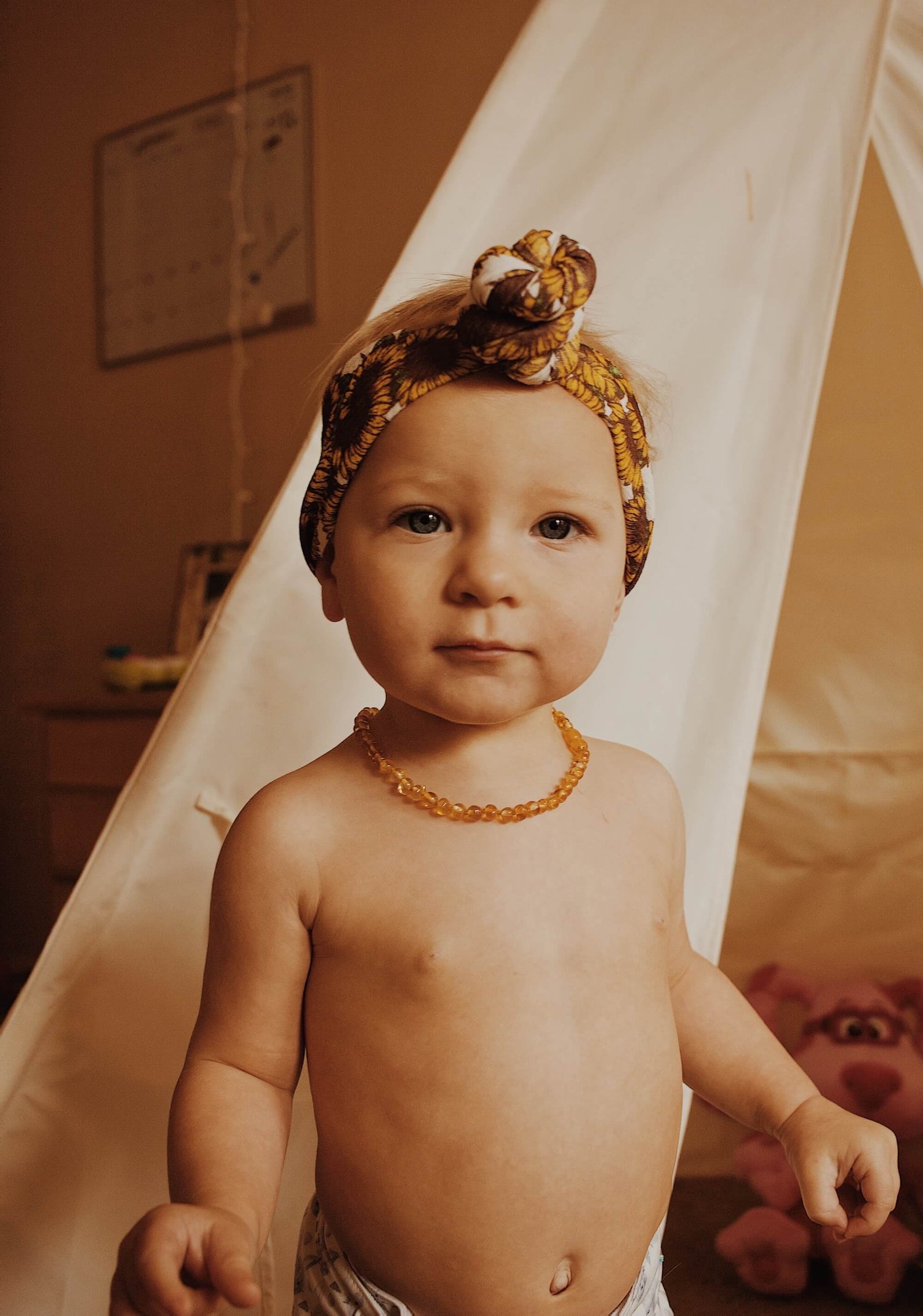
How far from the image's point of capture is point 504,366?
605 mm

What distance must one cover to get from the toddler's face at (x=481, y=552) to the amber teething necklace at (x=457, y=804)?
6 centimetres

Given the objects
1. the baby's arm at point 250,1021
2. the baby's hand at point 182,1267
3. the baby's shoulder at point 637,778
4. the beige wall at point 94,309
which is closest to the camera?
the baby's hand at point 182,1267

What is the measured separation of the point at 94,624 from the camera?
9.07 ft

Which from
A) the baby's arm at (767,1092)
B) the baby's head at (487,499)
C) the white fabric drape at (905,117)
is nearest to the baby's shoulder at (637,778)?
the baby's arm at (767,1092)

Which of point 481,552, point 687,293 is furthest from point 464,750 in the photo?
point 687,293

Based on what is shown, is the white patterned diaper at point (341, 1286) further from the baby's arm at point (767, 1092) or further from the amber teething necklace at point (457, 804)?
the amber teething necklace at point (457, 804)

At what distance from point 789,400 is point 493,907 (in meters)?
0.54

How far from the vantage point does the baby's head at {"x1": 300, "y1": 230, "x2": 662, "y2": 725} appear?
59 cm

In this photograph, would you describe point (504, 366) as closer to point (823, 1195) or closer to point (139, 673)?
point (823, 1195)

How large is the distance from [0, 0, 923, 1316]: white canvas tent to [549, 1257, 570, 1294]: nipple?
0.95 ft

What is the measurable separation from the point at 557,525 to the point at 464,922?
225mm

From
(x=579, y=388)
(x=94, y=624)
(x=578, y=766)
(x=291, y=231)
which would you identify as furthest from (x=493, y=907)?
(x=94, y=624)

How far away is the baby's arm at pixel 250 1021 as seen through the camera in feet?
1.93

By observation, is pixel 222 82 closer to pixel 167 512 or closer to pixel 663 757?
pixel 167 512
